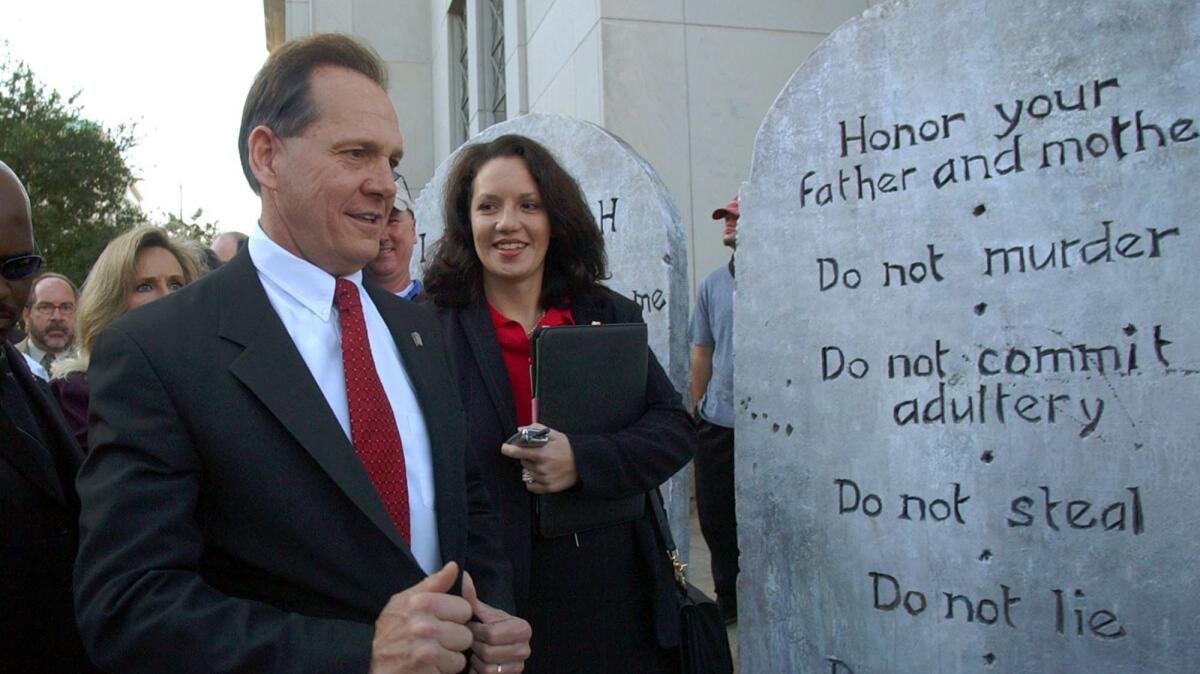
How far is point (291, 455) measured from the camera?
125 cm

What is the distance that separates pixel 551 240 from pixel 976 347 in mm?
1166

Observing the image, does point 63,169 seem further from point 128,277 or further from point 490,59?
point 128,277

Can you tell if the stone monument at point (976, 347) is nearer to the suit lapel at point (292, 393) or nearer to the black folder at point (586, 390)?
the black folder at point (586, 390)

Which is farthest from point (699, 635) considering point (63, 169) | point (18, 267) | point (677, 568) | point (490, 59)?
point (63, 169)

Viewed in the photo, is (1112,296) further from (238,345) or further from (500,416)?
(238,345)

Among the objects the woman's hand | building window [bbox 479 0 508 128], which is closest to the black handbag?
the woman's hand

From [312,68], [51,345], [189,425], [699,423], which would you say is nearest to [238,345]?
[189,425]

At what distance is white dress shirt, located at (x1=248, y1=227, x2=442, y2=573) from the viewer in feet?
4.52

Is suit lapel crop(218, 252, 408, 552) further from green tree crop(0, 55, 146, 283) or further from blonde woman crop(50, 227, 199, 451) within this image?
green tree crop(0, 55, 146, 283)

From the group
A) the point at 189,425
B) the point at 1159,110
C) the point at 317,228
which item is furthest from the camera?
the point at 1159,110

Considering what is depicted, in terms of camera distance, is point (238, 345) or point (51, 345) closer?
point (238, 345)

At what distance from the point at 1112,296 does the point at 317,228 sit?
1.84 metres

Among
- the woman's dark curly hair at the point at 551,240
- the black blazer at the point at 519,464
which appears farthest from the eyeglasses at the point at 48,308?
the black blazer at the point at 519,464

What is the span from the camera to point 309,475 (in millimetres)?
1255
